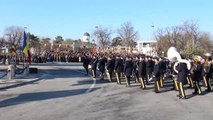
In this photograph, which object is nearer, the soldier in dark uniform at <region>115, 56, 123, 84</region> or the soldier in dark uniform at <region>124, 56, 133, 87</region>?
the soldier in dark uniform at <region>124, 56, 133, 87</region>

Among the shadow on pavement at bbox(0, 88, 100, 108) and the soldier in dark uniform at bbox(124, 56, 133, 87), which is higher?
the soldier in dark uniform at bbox(124, 56, 133, 87)

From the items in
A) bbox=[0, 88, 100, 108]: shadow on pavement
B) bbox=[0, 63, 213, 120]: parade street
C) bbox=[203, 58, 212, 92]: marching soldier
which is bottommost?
bbox=[0, 63, 213, 120]: parade street

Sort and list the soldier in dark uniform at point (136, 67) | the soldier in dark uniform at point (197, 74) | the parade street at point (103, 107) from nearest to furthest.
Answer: the parade street at point (103, 107) → the soldier in dark uniform at point (197, 74) → the soldier in dark uniform at point (136, 67)

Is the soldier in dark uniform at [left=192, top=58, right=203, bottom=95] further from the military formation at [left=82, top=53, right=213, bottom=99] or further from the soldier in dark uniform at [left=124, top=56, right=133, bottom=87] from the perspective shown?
the soldier in dark uniform at [left=124, top=56, right=133, bottom=87]

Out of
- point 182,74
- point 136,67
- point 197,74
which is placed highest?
point 136,67

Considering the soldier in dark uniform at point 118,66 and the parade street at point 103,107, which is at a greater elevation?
the soldier in dark uniform at point 118,66

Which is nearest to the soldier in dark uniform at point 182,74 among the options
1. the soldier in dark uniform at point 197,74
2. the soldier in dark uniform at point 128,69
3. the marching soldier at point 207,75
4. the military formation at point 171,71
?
the military formation at point 171,71

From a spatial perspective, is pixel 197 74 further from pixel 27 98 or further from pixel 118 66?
pixel 27 98

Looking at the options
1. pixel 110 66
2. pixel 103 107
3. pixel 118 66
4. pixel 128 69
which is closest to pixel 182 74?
pixel 103 107

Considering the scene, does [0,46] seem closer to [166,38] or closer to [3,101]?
[166,38]

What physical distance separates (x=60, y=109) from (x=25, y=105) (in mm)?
1745

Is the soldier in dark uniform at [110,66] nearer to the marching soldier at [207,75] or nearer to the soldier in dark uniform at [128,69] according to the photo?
the soldier in dark uniform at [128,69]

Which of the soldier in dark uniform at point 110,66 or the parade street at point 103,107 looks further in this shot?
the soldier in dark uniform at point 110,66

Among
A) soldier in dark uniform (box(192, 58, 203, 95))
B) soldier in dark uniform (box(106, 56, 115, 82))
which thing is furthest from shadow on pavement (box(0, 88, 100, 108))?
soldier in dark uniform (box(106, 56, 115, 82))
